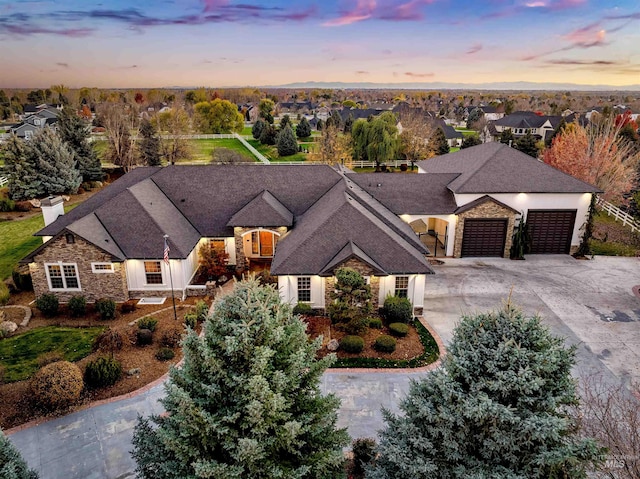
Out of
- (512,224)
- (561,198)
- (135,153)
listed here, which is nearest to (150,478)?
(512,224)

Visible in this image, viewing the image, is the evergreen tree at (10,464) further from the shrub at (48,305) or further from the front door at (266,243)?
the front door at (266,243)

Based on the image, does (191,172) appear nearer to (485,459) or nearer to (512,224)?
(512,224)

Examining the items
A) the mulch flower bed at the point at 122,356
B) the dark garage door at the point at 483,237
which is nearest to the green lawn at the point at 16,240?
the mulch flower bed at the point at 122,356

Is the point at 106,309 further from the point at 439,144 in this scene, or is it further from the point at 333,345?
the point at 439,144

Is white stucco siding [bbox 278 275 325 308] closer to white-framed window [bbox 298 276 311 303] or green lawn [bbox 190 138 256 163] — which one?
white-framed window [bbox 298 276 311 303]

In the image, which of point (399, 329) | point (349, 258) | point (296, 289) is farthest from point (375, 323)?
point (296, 289)

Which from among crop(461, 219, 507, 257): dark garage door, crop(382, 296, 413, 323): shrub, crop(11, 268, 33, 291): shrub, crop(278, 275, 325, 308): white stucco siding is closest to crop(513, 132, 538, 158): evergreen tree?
crop(461, 219, 507, 257): dark garage door
